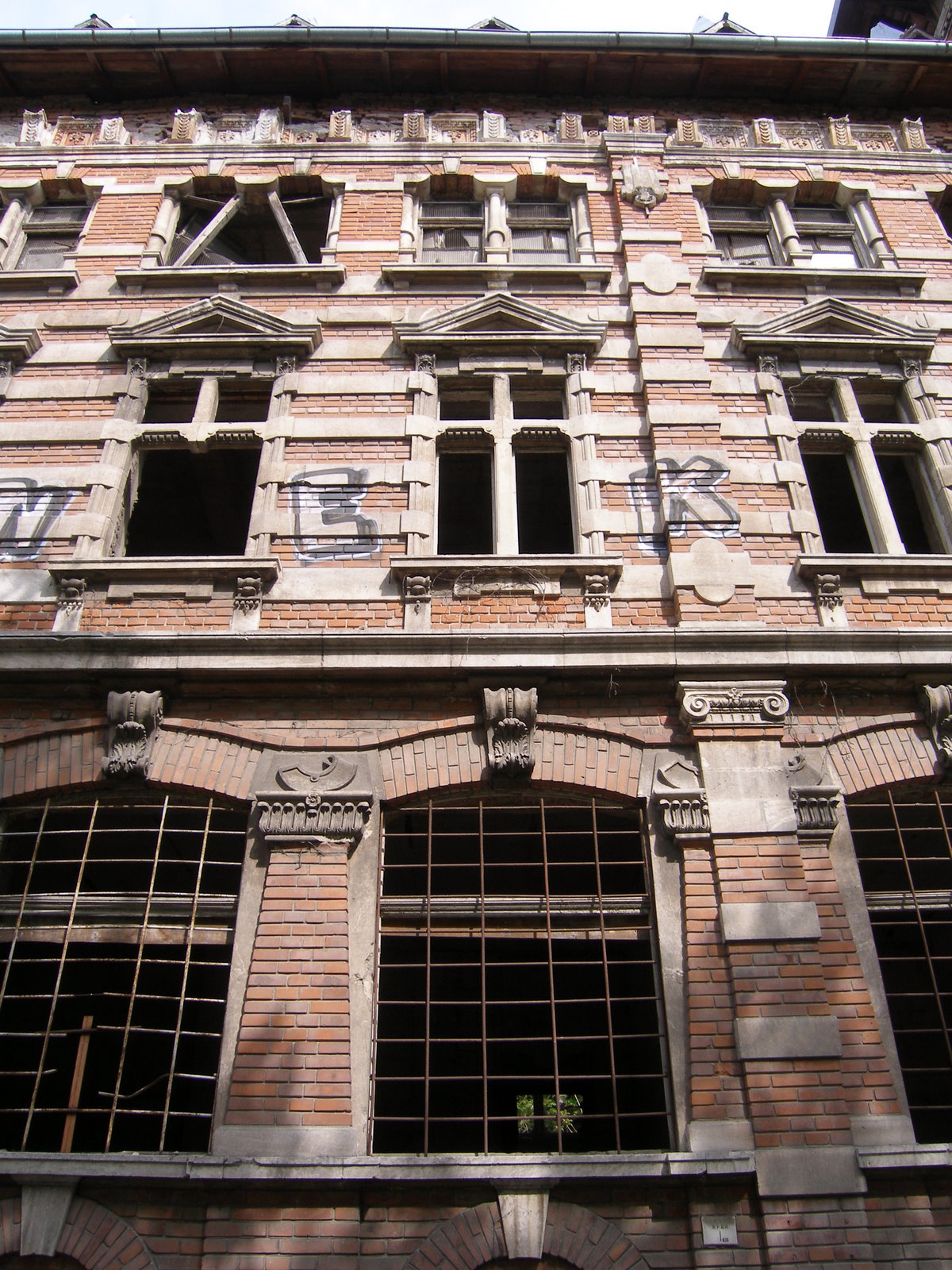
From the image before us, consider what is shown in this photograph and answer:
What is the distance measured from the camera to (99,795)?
7852mm

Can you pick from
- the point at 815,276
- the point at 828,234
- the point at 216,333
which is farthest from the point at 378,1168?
the point at 828,234

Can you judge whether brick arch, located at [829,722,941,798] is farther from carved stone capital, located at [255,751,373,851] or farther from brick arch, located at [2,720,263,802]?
brick arch, located at [2,720,263,802]

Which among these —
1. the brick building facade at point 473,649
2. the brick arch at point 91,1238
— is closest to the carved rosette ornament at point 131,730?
the brick building facade at point 473,649

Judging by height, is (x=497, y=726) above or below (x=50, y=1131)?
above

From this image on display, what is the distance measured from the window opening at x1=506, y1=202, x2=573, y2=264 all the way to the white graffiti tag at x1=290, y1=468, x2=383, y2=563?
425cm

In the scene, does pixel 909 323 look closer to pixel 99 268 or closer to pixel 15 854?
pixel 99 268

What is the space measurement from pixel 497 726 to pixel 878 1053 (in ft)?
11.4

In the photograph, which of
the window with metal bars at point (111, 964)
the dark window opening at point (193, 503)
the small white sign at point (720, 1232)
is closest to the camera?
the small white sign at point (720, 1232)

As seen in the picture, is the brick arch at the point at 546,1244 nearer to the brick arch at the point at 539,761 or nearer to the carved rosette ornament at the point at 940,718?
the brick arch at the point at 539,761

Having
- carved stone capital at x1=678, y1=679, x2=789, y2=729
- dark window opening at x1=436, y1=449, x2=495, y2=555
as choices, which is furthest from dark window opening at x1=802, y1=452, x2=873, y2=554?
carved stone capital at x1=678, y1=679, x2=789, y2=729

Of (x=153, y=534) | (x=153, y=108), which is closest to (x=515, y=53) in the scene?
(x=153, y=108)

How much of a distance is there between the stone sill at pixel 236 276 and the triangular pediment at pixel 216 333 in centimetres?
75

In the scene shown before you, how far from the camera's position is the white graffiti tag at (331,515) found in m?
9.02

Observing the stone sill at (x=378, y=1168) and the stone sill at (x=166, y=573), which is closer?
the stone sill at (x=378, y=1168)
